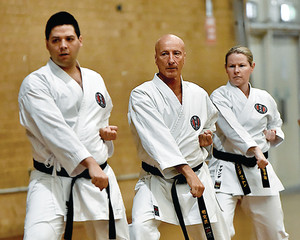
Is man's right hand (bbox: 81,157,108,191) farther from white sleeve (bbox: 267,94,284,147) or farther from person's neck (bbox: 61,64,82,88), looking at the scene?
white sleeve (bbox: 267,94,284,147)

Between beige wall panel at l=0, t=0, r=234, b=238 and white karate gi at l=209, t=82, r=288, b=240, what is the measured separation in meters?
2.29

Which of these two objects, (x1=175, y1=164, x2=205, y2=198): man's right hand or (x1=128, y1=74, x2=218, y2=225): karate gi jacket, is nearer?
(x1=175, y1=164, x2=205, y2=198): man's right hand

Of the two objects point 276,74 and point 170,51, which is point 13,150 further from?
point 276,74

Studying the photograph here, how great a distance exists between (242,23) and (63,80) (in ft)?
14.6

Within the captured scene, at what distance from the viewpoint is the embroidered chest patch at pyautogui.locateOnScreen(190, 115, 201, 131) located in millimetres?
3338

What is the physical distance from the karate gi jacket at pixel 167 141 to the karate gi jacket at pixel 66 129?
252 millimetres

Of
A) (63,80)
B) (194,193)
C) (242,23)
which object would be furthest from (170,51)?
(242,23)

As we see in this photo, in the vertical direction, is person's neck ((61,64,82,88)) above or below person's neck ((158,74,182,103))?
above

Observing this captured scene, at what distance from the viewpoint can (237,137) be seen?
3.87 metres

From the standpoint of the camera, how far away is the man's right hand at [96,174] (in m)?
2.74

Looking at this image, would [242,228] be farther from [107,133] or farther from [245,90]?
[107,133]

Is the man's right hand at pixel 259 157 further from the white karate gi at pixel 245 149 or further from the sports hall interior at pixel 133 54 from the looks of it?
the sports hall interior at pixel 133 54

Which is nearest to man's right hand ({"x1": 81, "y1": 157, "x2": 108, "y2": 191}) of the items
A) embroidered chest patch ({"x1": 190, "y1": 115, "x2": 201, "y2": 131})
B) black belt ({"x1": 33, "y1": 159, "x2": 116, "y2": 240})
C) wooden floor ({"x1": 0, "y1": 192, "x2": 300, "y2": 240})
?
black belt ({"x1": 33, "y1": 159, "x2": 116, "y2": 240})

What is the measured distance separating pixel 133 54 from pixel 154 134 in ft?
10.7
